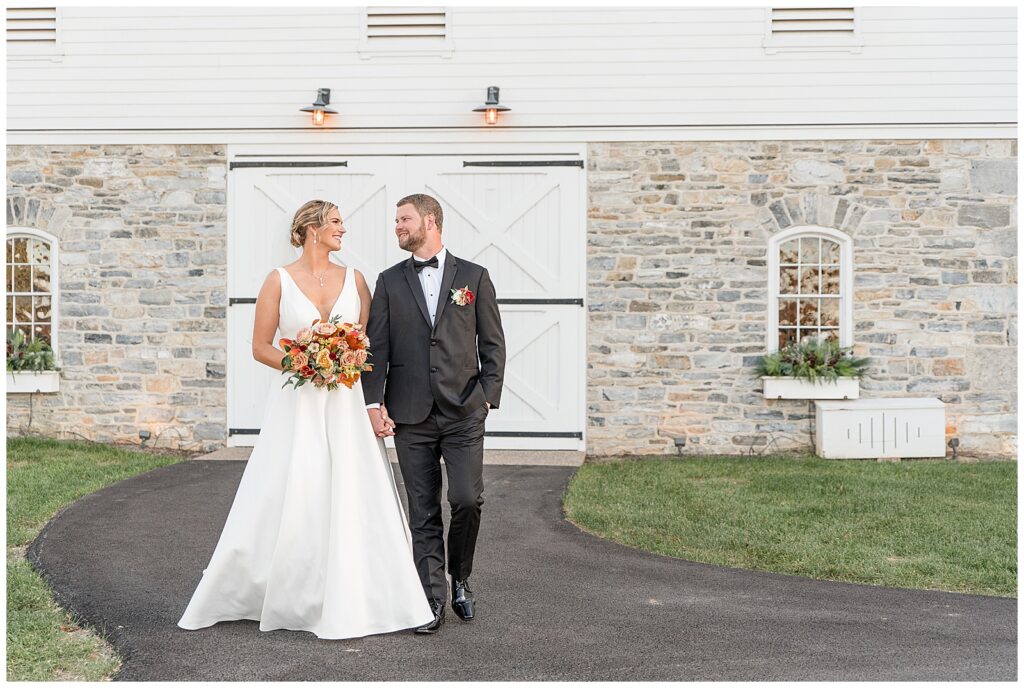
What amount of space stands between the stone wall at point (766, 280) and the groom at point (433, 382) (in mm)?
5427

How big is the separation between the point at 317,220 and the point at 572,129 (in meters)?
5.74

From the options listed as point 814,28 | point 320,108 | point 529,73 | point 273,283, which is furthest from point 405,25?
point 273,283

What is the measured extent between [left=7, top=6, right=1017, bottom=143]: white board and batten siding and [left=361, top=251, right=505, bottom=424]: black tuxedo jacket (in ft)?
18.6

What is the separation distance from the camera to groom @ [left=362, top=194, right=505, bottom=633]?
4.61 m

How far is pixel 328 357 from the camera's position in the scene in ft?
14.6

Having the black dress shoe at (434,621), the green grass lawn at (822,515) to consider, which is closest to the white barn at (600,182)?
the green grass lawn at (822,515)

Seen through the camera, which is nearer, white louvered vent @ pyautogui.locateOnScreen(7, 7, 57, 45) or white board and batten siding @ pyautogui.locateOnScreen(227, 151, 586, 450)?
white board and batten siding @ pyautogui.locateOnScreen(227, 151, 586, 450)

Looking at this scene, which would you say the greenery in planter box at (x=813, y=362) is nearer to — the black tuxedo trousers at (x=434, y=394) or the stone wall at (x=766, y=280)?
A: the stone wall at (x=766, y=280)

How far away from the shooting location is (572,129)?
10039mm

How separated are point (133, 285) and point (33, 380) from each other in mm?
1385

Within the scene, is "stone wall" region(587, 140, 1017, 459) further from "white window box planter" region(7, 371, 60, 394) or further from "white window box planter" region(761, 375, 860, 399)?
"white window box planter" region(7, 371, 60, 394)

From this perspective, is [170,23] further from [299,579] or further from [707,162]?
[299,579]

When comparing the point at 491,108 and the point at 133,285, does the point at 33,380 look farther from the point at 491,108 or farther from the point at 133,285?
the point at 491,108

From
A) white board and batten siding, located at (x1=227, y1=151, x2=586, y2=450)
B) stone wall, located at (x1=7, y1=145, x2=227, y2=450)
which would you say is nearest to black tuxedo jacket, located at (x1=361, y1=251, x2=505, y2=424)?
white board and batten siding, located at (x1=227, y1=151, x2=586, y2=450)
